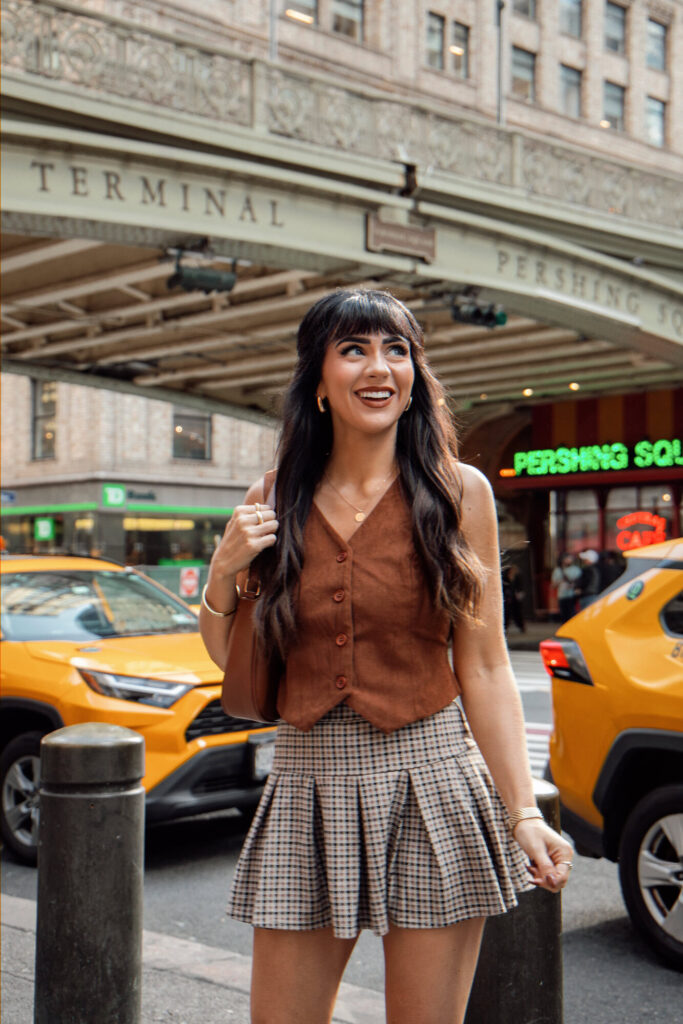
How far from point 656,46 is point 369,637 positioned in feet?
157

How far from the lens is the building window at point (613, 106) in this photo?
45031mm

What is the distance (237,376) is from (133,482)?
8.86m

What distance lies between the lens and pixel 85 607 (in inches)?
301

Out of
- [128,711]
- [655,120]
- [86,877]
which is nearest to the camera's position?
[86,877]

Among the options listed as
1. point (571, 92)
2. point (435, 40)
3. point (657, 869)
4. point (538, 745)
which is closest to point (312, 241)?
point (538, 745)

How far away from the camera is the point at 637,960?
16.1 ft

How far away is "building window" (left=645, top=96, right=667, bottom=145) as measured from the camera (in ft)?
151

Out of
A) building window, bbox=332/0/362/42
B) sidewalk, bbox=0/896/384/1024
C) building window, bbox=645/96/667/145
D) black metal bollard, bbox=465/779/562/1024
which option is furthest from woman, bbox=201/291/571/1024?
building window, bbox=645/96/667/145

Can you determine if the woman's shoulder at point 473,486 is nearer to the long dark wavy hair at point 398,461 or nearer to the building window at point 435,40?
the long dark wavy hair at point 398,461

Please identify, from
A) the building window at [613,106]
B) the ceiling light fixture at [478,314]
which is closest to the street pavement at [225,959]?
the ceiling light fixture at [478,314]

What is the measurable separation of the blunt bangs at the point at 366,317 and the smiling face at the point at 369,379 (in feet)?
0.03

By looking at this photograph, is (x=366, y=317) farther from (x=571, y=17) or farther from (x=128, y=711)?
(x=571, y=17)

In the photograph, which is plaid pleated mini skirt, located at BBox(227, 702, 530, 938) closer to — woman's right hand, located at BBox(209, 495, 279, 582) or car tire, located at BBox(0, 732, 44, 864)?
woman's right hand, located at BBox(209, 495, 279, 582)

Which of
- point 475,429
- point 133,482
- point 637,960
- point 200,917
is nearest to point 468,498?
point 637,960
